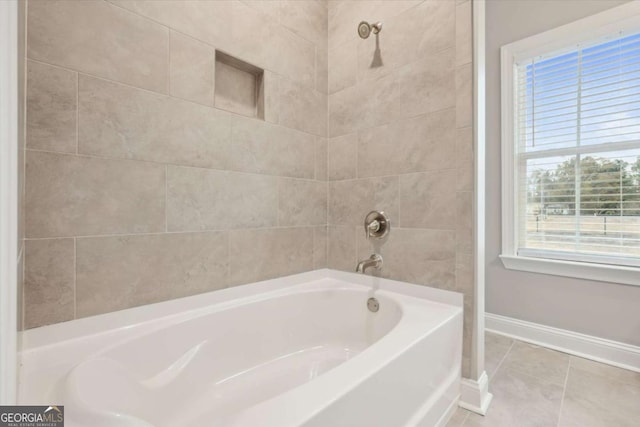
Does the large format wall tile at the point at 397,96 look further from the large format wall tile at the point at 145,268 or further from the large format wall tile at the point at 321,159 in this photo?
the large format wall tile at the point at 145,268

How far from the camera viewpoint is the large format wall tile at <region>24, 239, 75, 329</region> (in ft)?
3.06

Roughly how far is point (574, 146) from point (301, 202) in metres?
1.99

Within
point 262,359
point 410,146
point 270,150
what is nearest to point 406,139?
point 410,146

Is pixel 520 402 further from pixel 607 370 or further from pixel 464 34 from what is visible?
pixel 464 34

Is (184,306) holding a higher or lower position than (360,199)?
lower

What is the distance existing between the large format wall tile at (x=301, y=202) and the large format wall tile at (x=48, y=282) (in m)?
0.95

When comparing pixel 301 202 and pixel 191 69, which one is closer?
pixel 191 69

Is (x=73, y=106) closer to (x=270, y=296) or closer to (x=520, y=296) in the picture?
(x=270, y=296)

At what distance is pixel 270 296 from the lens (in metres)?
1.54

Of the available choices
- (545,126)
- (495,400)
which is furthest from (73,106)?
(545,126)

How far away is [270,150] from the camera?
5.31 ft

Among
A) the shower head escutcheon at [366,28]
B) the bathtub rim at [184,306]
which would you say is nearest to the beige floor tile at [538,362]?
the bathtub rim at [184,306]
